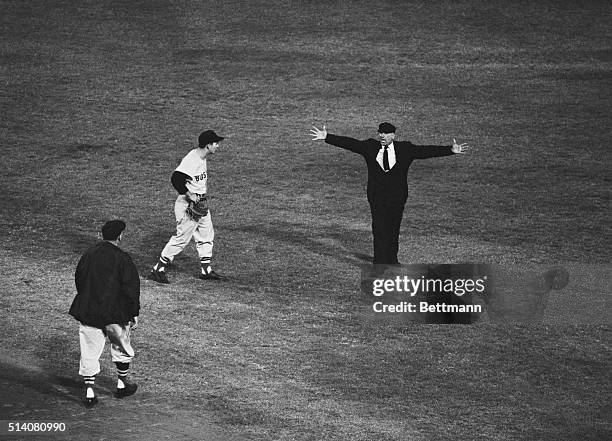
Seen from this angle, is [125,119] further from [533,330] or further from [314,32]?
[533,330]

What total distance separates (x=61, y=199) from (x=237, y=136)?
4878 millimetres

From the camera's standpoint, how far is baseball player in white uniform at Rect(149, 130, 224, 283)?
16.1m

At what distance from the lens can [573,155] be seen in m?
23.5

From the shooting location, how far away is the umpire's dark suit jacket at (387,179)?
53.4 feet

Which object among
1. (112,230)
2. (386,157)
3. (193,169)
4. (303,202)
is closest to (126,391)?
(112,230)

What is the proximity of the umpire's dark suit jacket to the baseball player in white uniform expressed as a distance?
1.73 m

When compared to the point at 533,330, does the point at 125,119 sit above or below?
above

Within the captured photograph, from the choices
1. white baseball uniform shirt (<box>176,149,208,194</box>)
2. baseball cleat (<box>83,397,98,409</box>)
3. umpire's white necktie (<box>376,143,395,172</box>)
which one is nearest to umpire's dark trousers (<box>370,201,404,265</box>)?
umpire's white necktie (<box>376,143,395,172</box>)

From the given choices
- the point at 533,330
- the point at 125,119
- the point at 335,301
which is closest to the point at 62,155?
the point at 125,119

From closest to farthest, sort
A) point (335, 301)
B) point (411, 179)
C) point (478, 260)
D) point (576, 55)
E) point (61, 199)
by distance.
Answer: point (335, 301)
point (478, 260)
point (61, 199)
point (411, 179)
point (576, 55)

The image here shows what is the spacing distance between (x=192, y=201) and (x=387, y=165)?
→ 9.08ft

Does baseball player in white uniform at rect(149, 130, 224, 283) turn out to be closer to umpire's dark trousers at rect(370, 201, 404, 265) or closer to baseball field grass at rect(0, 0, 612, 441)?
baseball field grass at rect(0, 0, 612, 441)

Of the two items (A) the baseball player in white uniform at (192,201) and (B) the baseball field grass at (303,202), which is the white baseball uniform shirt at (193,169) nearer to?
(A) the baseball player in white uniform at (192,201)

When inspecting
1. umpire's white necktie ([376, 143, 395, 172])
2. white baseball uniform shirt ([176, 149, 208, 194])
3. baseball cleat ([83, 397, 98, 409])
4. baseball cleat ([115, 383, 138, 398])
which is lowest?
baseball cleat ([83, 397, 98, 409])
